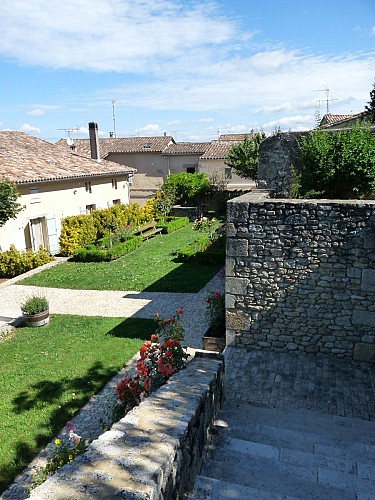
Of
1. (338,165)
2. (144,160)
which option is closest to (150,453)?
(338,165)

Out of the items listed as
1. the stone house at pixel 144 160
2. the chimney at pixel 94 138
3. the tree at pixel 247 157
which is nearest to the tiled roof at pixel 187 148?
the stone house at pixel 144 160

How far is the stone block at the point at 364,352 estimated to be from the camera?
6.89 m

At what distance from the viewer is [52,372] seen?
7672mm

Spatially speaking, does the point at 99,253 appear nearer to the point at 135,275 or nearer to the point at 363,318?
the point at 135,275

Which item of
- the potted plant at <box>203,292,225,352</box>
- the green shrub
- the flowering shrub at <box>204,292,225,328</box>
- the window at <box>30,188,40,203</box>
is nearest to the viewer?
the potted plant at <box>203,292,225,352</box>

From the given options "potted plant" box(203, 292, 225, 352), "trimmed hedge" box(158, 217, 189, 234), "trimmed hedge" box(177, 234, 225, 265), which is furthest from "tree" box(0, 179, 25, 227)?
"trimmed hedge" box(158, 217, 189, 234)

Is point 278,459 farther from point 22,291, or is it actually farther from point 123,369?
point 22,291

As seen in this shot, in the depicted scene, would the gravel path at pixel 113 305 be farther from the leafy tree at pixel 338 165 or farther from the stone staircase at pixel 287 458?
the leafy tree at pixel 338 165

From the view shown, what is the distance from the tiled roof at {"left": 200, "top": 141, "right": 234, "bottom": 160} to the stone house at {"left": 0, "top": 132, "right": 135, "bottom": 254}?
529 inches

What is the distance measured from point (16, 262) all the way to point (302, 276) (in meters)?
11.9

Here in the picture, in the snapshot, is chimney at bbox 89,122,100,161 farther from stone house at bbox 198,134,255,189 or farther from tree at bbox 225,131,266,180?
stone house at bbox 198,134,255,189

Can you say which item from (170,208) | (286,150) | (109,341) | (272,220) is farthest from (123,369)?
(170,208)

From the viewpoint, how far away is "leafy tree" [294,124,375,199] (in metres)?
8.71

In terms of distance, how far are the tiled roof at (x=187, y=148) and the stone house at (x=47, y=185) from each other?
15.0m
